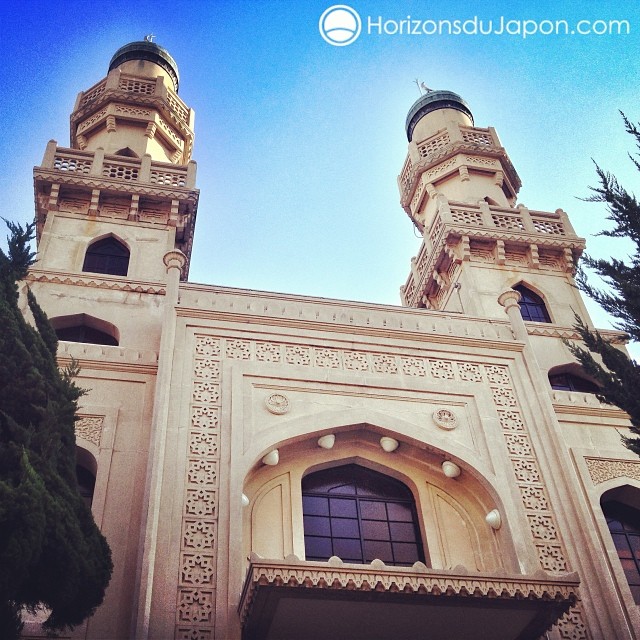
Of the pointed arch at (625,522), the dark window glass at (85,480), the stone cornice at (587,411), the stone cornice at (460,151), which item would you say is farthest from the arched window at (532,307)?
the dark window glass at (85,480)

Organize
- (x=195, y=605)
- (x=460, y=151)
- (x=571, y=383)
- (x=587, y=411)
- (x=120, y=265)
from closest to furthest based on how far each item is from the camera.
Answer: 1. (x=195, y=605)
2. (x=587, y=411)
3. (x=571, y=383)
4. (x=120, y=265)
5. (x=460, y=151)

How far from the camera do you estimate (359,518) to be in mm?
10633

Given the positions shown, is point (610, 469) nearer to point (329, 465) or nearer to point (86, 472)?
point (329, 465)

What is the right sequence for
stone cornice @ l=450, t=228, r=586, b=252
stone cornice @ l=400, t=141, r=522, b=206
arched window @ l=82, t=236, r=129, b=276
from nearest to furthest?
arched window @ l=82, t=236, r=129, b=276 < stone cornice @ l=450, t=228, r=586, b=252 < stone cornice @ l=400, t=141, r=522, b=206

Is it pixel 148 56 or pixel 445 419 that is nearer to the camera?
pixel 445 419

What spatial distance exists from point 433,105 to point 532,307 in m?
9.23

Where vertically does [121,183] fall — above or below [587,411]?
above

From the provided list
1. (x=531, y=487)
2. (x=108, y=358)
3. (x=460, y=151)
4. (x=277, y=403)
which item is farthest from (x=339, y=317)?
(x=460, y=151)

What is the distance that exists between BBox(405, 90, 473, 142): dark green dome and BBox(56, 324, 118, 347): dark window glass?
1325cm

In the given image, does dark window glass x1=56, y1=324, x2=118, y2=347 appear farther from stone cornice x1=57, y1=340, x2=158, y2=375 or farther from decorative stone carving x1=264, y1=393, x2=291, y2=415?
decorative stone carving x1=264, y1=393, x2=291, y2=415

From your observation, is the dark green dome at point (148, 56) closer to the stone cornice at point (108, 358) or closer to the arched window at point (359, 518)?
the stone cornice at point (108, 358)

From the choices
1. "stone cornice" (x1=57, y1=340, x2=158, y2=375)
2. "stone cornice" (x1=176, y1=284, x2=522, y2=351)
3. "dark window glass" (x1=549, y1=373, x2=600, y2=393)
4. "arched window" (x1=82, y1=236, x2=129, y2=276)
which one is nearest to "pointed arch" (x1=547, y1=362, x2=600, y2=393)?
"dark window glass" (x1=549, y1=373, x2=600, y2=393)

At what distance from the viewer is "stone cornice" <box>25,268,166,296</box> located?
1376cm

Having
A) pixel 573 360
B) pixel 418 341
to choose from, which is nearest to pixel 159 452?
pixel 418 341
